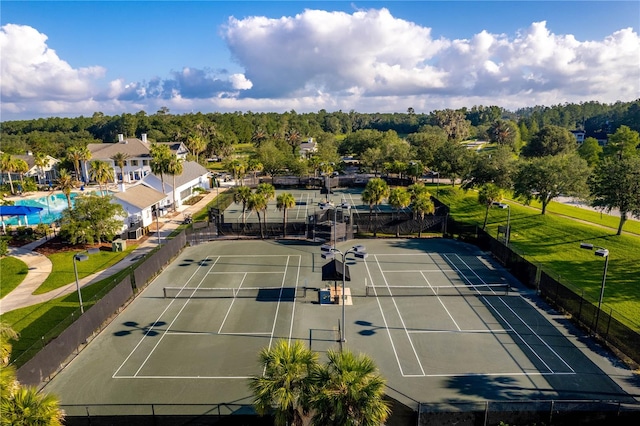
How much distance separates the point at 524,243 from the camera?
39.0 metres

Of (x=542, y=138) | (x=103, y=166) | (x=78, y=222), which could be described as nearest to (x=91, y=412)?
(x=78, y=222)

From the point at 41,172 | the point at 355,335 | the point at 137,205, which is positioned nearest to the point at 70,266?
the point at 137,205

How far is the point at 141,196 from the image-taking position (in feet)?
154

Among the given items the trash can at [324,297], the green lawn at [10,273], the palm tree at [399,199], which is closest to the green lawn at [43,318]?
the green lawn at [10,273]

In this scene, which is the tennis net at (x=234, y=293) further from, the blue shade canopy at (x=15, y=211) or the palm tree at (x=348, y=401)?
the blue shade canopy at (x=15, y=211)

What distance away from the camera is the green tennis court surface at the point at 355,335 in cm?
1797

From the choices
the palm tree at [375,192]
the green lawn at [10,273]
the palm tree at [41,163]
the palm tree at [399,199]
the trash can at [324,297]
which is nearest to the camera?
the trash can at [324,297]

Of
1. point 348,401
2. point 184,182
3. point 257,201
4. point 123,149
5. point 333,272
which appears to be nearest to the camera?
point 348,401

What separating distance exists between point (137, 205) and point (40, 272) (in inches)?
504

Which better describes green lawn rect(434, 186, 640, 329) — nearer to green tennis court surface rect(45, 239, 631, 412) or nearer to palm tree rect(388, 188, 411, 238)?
green tennis court surface rect(45, 239, 631, 412)

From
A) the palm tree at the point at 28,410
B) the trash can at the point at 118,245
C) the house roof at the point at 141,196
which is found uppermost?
the house roof at the point at 141,196

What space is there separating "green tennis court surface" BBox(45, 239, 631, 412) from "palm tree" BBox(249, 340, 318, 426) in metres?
5.21

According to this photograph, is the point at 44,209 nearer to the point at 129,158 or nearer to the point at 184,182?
the point at 129,158

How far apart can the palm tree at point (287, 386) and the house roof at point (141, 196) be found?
120ft
